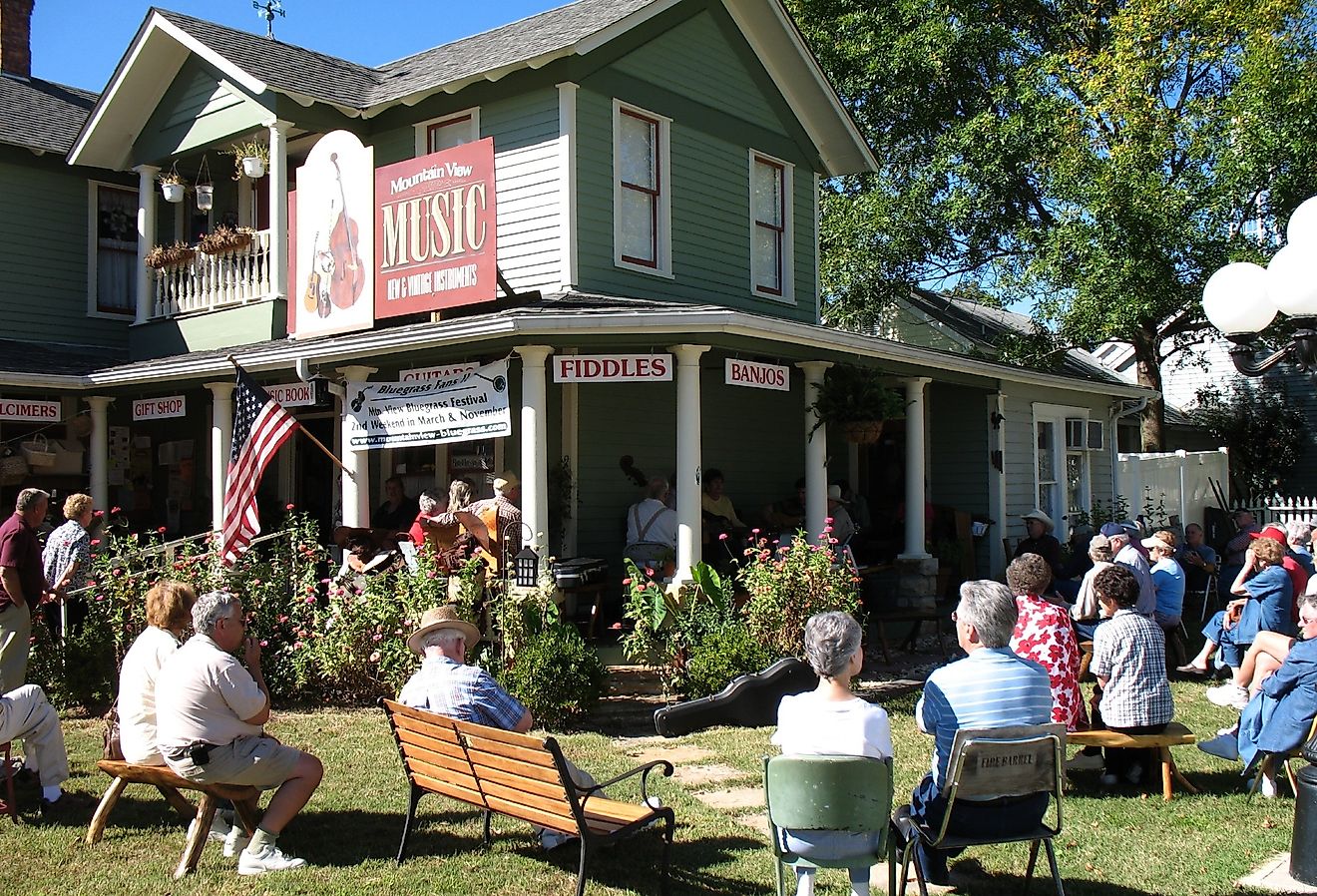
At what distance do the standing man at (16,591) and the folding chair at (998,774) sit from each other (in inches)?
262

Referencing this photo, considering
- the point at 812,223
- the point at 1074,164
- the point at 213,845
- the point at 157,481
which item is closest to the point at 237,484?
the point at 213,845

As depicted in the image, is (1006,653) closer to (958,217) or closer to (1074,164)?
(1074,164)

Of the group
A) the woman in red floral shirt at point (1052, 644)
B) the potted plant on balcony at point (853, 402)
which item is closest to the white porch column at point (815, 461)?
the potted plant on balcony at point (853, 402)

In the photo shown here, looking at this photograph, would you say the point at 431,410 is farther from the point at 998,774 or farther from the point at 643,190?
the point at 998,774

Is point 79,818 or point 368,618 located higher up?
point 368,618

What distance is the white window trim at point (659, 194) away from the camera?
43.9ft

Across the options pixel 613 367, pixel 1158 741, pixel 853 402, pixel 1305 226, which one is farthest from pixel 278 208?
pixel 1158 741

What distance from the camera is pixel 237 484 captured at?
10.8 metres

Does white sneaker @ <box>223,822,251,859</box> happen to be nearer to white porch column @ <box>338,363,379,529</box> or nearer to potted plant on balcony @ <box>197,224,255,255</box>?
white porch column @ <box>338,363,379,529</box>

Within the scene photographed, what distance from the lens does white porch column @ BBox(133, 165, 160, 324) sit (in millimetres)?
15523

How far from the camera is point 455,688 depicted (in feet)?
19.4

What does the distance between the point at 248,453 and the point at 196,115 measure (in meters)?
6.29

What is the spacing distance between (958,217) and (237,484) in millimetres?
16507

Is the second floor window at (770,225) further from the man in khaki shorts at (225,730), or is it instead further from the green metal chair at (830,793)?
the green metal chair at (830,793)
